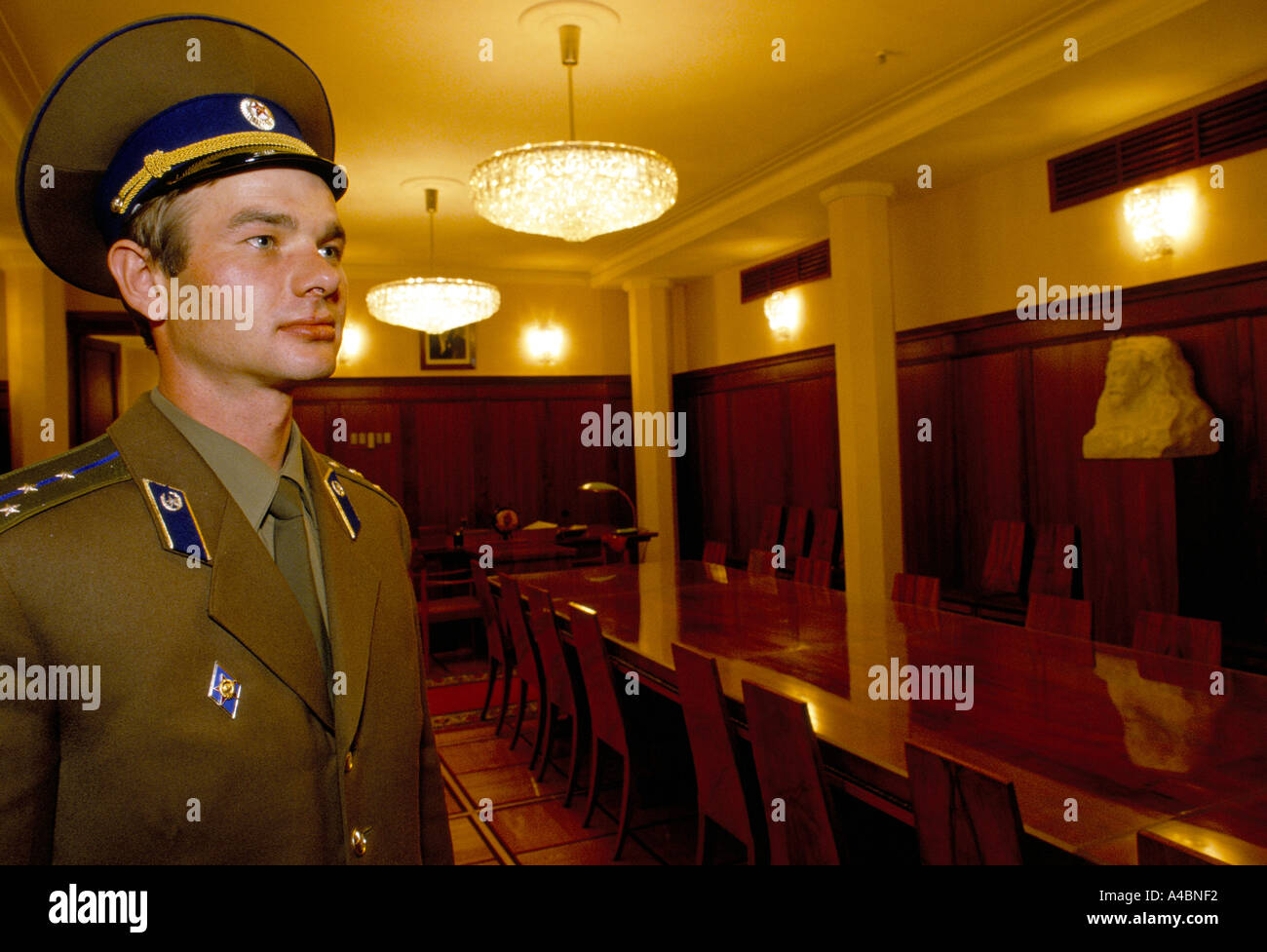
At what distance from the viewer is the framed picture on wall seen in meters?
9.27

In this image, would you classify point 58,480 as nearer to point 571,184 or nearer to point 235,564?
point 235,564

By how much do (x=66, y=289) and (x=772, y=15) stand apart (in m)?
7.26

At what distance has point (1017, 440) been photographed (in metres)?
5.72

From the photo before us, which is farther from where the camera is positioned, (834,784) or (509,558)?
(509,558)

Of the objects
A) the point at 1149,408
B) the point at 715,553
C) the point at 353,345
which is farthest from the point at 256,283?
the point at 353,345

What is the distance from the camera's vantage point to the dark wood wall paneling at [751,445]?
7.61 meters

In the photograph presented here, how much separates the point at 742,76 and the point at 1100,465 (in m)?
3.15

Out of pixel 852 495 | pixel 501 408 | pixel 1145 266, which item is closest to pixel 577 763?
pixel 852 495

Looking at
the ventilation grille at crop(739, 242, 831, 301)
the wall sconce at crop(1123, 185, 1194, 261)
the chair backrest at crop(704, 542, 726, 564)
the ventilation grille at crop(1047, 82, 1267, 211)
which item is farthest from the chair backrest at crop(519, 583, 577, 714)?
the ventilation grille at crop(739, 242, 831, 301)

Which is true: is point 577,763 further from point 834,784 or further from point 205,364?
point 205,364

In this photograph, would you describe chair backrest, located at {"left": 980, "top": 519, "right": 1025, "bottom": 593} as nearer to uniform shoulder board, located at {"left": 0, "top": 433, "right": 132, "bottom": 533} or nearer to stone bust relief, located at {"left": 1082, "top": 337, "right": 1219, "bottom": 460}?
stone bust relief, located at {"left": 1082, "top": 337, "right": 1219, "bottom": 460}

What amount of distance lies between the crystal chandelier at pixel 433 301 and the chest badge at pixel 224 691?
609 cm
